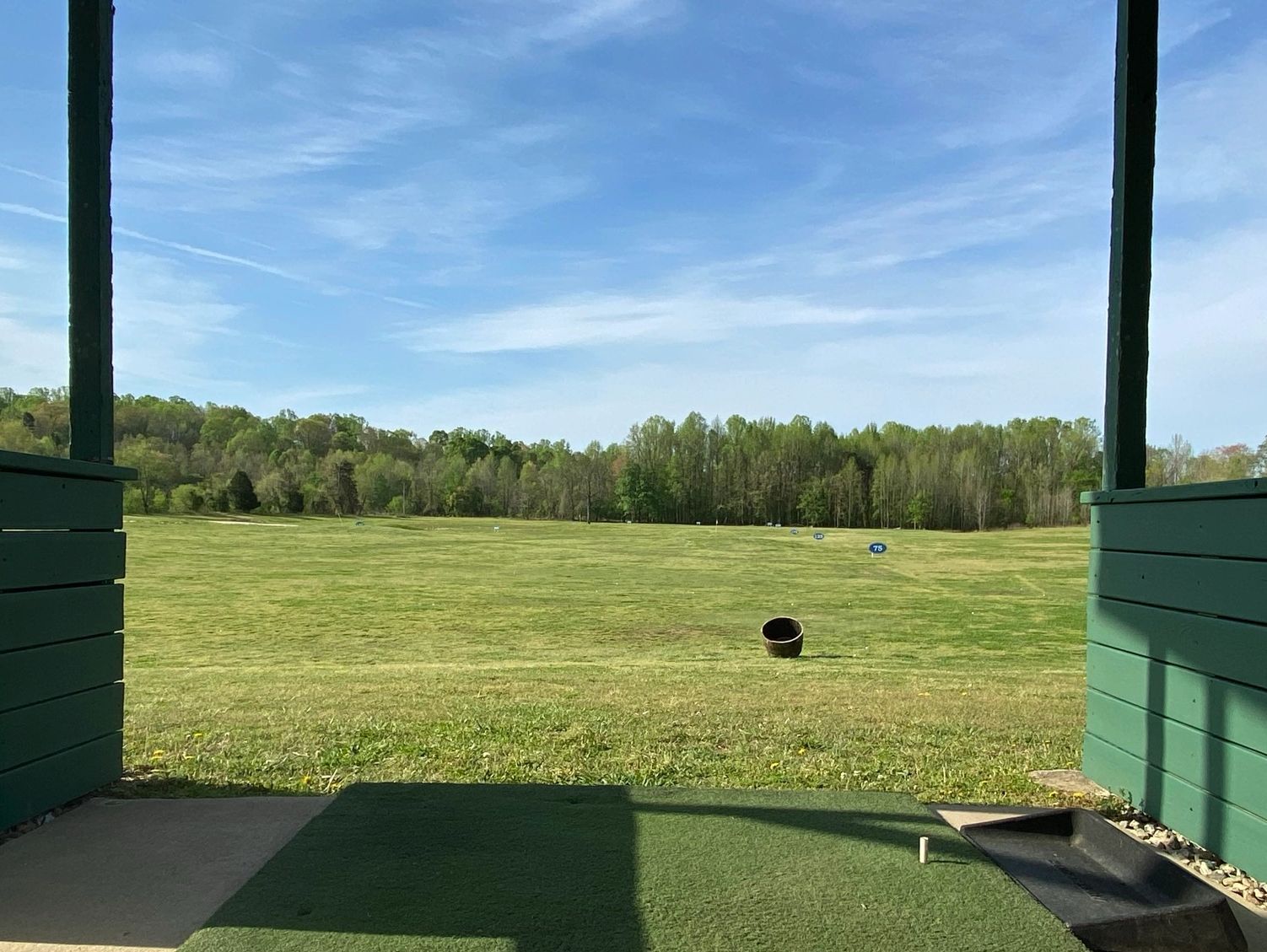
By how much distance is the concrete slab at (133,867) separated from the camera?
252cm

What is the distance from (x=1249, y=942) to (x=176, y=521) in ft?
216

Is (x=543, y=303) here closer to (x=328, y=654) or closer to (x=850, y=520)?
(x=328, y=654)

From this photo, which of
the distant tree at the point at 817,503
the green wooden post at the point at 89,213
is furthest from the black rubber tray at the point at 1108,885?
the distant tree at the point at 817,503

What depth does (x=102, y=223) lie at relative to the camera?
3805mm

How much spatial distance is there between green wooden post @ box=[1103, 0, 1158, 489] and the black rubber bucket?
29.4ft

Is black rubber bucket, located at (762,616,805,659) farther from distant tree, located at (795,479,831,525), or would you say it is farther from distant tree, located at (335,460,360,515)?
distant tree, located at (795,479,831,525)

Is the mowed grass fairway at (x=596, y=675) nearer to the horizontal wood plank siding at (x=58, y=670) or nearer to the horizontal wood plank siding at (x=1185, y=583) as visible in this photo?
the horizontal wood plank siding at (x=58, y=670)

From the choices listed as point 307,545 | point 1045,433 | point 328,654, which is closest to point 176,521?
point 307,545

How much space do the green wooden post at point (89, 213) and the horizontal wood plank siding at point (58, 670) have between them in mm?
823

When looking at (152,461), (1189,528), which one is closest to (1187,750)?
(1189,528)

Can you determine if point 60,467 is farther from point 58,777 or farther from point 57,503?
point 58,777

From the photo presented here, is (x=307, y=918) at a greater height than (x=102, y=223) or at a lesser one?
lesser

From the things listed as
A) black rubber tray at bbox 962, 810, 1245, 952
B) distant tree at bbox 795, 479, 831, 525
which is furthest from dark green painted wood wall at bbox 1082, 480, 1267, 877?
distant tree at bbox 795, 479, 831, 525

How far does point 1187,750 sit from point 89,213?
195 inches
